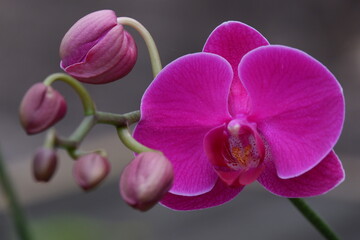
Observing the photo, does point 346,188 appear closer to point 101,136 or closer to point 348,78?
point 348,78

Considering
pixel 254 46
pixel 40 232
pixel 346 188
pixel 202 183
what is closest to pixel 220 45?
pixel 254 46

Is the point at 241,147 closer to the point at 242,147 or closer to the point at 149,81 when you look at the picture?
the point at 242,147

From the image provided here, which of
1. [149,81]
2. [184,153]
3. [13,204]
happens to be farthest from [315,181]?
[149,81]

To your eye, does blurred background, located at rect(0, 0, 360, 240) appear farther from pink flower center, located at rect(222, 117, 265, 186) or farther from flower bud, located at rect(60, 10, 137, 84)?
flower bud, located at rect(60, 10, 137, 84)

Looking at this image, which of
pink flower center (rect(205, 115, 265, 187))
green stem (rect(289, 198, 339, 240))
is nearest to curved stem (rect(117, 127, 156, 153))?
pink flower center (rect(205, 115, 265, 187))

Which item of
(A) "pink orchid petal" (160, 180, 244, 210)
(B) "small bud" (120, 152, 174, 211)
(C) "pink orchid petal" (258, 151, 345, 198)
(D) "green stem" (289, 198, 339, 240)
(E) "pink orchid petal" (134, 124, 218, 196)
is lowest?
(D) "green stem" (289, 198, 339, 240)

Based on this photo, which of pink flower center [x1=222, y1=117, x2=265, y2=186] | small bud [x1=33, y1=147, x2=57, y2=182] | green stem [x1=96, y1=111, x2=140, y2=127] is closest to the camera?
small bud [x1=33, y1=147, x2=57, y2=182]

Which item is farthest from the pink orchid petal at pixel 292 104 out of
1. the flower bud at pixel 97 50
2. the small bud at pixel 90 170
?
the small bud at pixel 90 170
